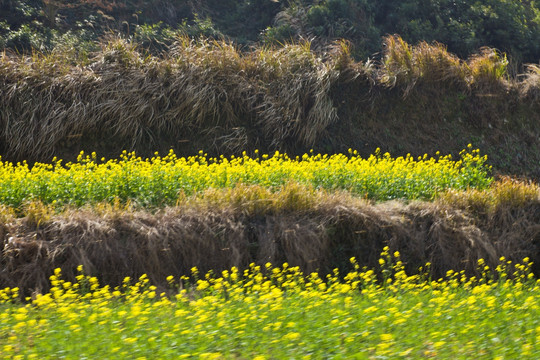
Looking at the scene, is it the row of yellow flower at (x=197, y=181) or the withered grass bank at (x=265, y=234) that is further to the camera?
the row of yellow flower at (x=197, y=181)

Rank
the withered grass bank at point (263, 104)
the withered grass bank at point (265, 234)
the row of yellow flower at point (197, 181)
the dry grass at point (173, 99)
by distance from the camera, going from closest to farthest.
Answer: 1. the withered grass bank at point (265, 234)
2. the row of yellow flower at point (197, 181)
3. the dry grass at point (173, 99)
4. the withered grass bank at point (263, 104)

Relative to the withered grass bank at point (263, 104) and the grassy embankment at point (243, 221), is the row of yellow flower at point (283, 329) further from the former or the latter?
the withered grass bank at point (263, 104)

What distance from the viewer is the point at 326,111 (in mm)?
12883

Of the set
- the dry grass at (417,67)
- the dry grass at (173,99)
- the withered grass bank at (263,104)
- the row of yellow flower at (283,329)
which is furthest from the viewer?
the dry grass at (417,67)

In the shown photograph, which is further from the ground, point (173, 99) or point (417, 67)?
point (417, 67)

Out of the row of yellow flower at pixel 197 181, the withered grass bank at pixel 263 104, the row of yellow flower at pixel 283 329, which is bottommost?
the row of yellow flower at pixel 283 329

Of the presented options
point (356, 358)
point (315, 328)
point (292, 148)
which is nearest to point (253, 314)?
point (315, 328)

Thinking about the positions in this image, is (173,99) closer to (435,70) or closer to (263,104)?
(263,104)

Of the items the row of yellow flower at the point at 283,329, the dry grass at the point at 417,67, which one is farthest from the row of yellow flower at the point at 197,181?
the dry grass at the point at 417,67

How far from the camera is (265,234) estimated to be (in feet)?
A: 27.0

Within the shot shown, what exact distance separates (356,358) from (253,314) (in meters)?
1.07

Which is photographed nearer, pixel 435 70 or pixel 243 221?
pixel 243 221

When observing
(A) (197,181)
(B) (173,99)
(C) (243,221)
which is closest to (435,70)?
(B) (173,99)

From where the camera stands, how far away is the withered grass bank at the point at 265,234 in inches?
301
